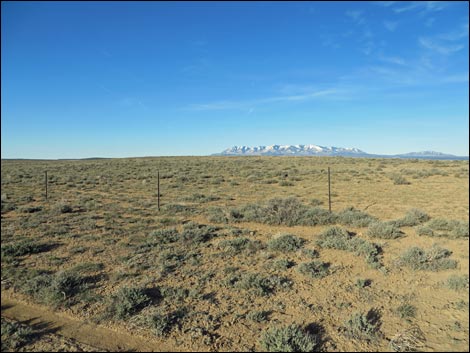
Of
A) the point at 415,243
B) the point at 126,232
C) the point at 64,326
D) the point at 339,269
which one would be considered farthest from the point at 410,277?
the point at 126,232

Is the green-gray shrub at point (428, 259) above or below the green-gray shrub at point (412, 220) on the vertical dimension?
below

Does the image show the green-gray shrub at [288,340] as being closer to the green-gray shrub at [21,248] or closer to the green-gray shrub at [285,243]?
the green-gray shrub at [285,243]

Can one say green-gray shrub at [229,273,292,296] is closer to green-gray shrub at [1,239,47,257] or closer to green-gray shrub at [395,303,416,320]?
green-gray shrub at [395,303,416,320]

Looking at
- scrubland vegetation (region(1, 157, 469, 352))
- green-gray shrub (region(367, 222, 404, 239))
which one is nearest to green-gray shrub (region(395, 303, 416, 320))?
scrubland vegetation (region(1, 157, 469, 352))

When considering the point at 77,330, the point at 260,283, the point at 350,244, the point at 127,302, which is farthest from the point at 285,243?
the point at 77,330

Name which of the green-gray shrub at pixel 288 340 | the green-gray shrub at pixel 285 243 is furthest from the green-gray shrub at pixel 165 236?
the green-gray shrub at pixel 288 340

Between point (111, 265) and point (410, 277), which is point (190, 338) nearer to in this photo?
point (111, 265)

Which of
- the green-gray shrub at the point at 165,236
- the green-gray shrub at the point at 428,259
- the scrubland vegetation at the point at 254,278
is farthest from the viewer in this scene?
the green-gray shrub at the point at 165,236

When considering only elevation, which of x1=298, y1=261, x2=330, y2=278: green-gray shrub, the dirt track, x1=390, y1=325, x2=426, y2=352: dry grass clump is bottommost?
the dirt track

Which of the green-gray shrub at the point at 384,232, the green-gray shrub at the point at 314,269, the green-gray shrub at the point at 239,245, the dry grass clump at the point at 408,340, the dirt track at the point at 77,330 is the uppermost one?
the green-gray shrub at the point at 384,232

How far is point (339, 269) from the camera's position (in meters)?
7.39

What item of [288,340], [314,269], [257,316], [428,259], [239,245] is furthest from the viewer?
[239,245]

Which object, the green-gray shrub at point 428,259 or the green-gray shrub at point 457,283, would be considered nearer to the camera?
the green-gray shrub at point 457,283

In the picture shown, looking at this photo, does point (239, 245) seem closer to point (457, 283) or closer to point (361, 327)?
Answer: point (361, 327)
